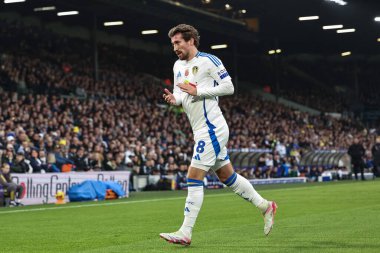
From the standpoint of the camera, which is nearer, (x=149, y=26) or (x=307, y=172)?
(x=307, y=172)

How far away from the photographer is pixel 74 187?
21688 millimetres

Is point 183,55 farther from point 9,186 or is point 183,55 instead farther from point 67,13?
point 67,13

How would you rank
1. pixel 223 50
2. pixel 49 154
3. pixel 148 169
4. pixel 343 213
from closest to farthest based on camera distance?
pixel 343 213 < pixel 49 154 < pixel 148 169 < pixel 223 50

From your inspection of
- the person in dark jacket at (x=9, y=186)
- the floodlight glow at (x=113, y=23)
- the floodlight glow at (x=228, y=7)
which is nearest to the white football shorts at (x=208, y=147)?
the person in dark jacket at (x=9, y=186)

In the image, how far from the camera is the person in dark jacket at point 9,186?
1972 cm

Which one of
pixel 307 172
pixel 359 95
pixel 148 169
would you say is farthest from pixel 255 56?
pixel 148 169

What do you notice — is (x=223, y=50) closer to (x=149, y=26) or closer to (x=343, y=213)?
(x=149, y=26)

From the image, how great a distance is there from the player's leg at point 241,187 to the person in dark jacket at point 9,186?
11672mm

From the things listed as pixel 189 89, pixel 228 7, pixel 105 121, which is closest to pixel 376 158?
pixel 105 121

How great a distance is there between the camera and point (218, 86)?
8.79 meters

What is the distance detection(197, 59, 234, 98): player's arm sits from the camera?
8.71m

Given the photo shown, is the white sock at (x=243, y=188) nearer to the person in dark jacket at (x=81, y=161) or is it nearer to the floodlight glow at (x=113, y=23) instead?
the person in dark jacket at (x=81, y=161)

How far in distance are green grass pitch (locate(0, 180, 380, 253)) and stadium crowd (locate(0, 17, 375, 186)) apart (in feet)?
27.0

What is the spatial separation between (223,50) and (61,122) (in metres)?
33.8
